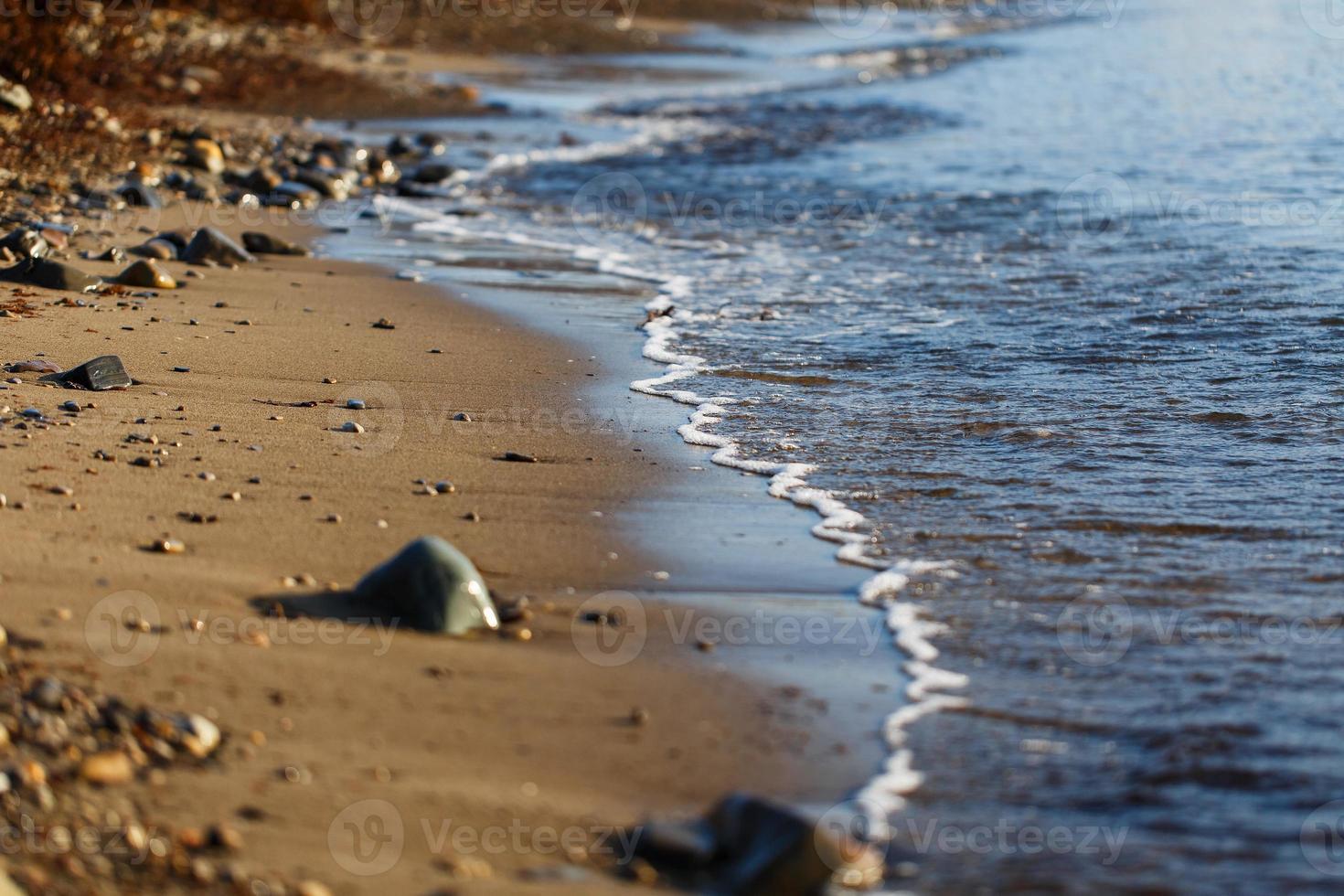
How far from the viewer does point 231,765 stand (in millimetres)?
2893

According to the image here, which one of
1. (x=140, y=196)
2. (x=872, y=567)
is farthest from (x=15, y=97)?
(x=872, y=567)

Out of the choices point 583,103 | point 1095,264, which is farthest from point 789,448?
point 583,103

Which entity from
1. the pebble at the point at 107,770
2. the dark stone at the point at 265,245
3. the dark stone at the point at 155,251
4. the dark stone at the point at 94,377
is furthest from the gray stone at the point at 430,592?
the dark stone at the point at 265,245

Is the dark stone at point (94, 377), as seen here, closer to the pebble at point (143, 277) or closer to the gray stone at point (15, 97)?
the pebble at point (143, 277)

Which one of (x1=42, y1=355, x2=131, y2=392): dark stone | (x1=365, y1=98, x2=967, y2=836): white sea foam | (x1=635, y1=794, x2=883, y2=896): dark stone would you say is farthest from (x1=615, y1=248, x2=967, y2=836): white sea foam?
(x1=42, y1=355, x2=131, y2=392): dark stone

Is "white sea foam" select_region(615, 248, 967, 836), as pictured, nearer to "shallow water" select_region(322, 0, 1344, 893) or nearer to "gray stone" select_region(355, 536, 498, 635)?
"shallow water" select_region(322, 0, 1344, 893)

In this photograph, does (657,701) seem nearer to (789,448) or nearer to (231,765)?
(231,765)

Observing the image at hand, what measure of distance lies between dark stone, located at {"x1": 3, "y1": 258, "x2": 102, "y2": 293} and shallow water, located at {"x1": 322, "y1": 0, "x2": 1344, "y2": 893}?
8.58 feet

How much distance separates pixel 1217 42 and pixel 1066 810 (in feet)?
79.6

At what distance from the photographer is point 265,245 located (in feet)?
27.2

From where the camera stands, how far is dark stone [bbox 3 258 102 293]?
263 inches

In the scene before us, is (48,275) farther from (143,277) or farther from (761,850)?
(761,850)

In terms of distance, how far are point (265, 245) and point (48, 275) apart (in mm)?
1713

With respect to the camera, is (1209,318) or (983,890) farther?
(1209,318)
